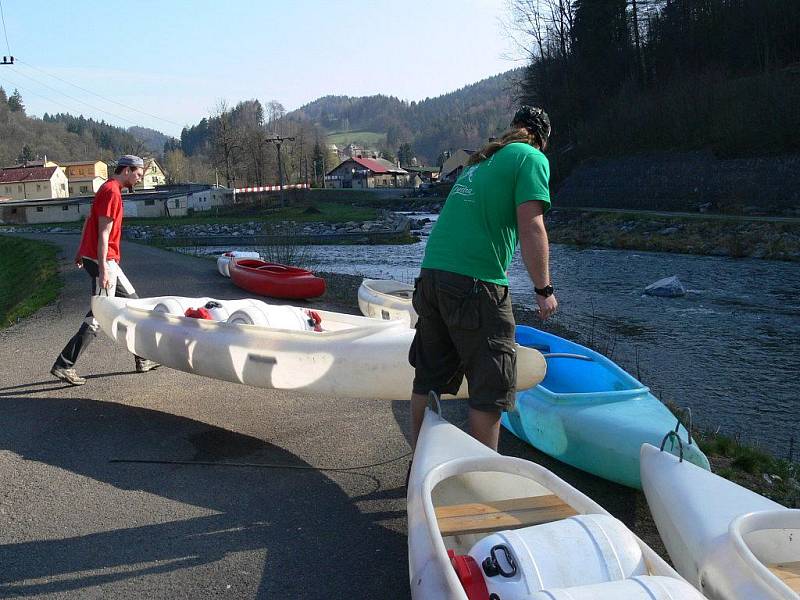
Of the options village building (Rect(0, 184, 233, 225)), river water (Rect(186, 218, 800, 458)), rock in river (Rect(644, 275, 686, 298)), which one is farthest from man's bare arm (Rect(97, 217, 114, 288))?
village building (Rect(0, 184, 233, 225))

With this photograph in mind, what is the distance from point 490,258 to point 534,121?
78cm

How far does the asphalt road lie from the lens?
3480mm

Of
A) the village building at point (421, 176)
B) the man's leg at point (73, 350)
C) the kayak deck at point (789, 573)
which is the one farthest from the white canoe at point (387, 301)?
the village building at point (421, 176)

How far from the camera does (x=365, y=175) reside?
370 feet

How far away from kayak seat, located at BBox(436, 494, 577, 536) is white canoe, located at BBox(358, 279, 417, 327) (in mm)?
5324

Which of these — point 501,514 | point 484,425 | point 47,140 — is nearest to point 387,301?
point 484,425

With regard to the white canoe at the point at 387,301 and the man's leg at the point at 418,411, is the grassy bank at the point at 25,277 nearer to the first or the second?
the white canoe at the point at 387,301

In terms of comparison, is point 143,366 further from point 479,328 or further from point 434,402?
point 479,328

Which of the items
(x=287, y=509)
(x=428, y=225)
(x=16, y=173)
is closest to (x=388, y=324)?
(x=287, y=509)

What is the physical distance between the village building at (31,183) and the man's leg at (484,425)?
3976 inches

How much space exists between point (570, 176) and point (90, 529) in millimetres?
45891

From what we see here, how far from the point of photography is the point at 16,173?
95062 millimetres

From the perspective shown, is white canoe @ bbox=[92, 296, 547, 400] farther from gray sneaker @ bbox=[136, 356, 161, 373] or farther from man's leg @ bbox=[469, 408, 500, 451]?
gray sneaker @ bbox=[136, 356, 161, 373]

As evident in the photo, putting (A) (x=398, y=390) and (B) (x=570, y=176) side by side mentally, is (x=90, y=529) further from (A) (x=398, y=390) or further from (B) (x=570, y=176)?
(B) (x=570, y=176)
